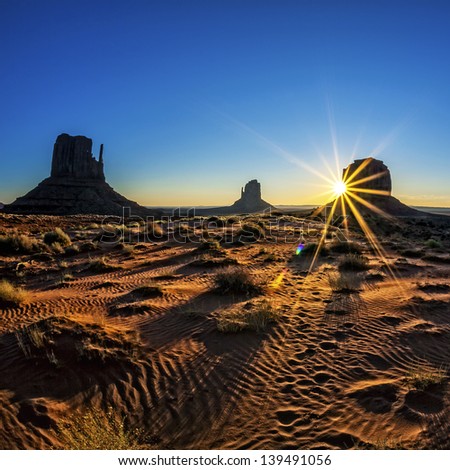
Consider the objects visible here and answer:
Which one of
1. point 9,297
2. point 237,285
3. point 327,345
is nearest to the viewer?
point 327,345

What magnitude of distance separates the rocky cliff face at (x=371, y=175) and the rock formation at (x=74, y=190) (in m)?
51.9

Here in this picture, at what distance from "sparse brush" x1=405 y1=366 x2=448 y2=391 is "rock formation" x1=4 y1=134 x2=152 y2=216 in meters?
69.0

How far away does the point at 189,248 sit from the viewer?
18.5 meters

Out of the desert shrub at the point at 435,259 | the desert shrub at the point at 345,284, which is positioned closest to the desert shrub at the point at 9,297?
the desert shrub at the point at 345,284

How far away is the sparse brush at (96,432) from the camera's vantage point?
3.51 metres

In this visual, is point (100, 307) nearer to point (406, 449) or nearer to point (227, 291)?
point (227, 291)

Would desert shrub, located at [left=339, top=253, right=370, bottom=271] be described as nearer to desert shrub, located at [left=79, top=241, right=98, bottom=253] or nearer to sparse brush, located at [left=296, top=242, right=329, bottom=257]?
sparse brush, located at [left=296, top=242, right=329, bottom=257]

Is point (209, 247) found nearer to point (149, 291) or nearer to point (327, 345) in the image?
point (149, 291)

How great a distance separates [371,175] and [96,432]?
82.9 m

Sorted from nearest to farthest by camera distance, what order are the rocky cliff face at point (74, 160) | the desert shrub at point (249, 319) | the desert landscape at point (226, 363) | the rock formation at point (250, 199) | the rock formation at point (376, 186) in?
the desert landscape at point (226, 363) → the desert shrub at point (249, 319) → the rock formation at point (376, 186) → the rocky cliff face at point (74, 160) → the rock formation at point (250, 199)

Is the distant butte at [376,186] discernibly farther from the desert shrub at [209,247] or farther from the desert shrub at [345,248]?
the desert shrub at [209,247]

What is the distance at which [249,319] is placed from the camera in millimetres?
7125

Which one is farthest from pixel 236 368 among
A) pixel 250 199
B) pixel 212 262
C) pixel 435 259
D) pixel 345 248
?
pixel 250 199
